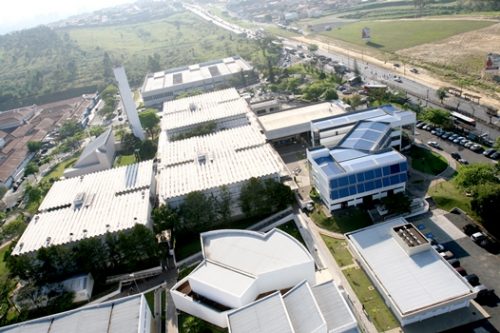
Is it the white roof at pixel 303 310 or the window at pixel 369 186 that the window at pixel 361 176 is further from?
the white roof at pixel 303 310

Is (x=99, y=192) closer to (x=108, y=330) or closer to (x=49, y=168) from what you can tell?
(x=108, y=330)

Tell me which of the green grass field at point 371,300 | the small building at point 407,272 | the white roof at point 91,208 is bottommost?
the green grass field at point 371,300

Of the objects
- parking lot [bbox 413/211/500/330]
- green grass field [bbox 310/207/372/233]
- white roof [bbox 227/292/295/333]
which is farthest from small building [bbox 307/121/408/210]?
white roof [bbox 227/292/295/333]

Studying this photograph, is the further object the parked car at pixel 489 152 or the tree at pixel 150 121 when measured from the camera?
the tree at pixel 150 121

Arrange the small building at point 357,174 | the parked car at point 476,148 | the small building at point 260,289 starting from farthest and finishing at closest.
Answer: the parked car at point 476,148
the small building at point 357,174
the small building at point 260,289

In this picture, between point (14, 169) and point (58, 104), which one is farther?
point (58, 104)

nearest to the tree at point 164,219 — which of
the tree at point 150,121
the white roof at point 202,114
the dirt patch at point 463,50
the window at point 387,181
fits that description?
the window at point 387,181

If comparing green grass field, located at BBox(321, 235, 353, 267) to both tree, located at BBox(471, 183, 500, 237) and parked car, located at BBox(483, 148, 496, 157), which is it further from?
parked car, located at BBox(483, 148, 496, 157)

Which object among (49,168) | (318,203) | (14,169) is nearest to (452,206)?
(318,203)
